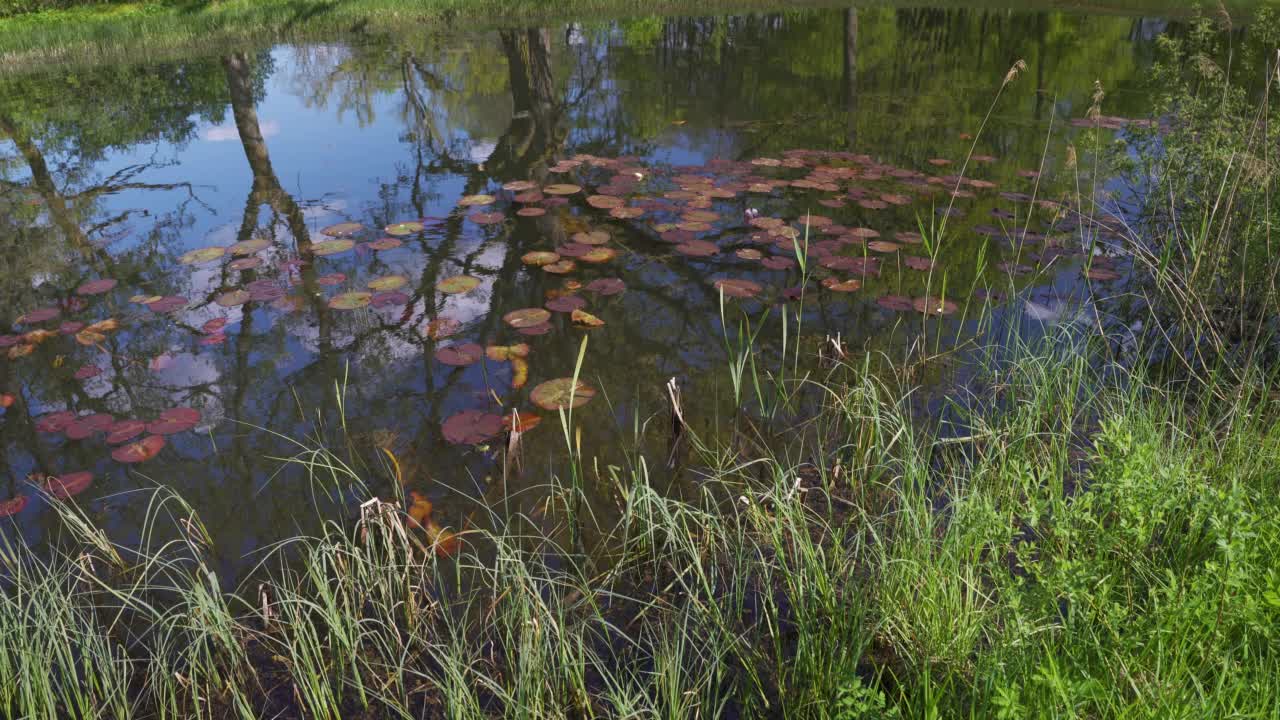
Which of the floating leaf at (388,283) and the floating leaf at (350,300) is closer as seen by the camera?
the floating leaf at (350,300)

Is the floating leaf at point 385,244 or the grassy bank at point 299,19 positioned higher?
the grassy bank at point 299,19

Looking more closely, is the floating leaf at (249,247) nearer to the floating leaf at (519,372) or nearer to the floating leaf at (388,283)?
the floating leaf at (388,283)

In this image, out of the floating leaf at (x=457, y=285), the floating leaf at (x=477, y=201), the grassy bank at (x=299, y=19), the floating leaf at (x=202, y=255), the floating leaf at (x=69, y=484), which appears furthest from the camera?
the grassy bank at (x=299, y=19)

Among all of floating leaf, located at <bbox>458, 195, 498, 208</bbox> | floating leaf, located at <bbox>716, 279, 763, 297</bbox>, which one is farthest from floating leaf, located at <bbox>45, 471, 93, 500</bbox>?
floating leaf, located at <bbox>458, 195, 498, 208</bbox>

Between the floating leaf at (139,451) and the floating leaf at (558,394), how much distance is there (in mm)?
1451

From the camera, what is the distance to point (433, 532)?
2.45m

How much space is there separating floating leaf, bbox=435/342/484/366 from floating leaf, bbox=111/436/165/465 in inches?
45.1

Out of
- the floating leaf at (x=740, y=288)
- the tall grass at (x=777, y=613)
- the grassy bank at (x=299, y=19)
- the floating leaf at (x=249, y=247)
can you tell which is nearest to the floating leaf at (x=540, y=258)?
the floating leaf at (x=740, y=288)

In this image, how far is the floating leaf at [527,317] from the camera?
3.75 metres

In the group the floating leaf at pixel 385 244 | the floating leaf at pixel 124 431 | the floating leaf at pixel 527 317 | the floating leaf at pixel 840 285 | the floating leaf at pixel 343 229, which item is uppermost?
the floating leaf at pixel 343 229

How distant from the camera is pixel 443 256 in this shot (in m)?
4.72

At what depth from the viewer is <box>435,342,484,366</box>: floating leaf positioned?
3.45m

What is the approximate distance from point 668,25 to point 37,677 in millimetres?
13620

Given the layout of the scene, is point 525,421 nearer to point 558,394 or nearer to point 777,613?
point 558,394
